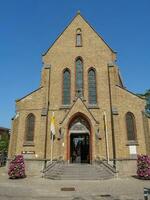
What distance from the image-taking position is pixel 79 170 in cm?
1805

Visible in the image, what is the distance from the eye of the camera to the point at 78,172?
1766 cm

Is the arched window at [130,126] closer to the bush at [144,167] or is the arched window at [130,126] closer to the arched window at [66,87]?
the bush at [144,167]

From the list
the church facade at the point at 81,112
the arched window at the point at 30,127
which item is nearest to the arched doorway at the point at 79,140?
the church facade at the point at 81,112

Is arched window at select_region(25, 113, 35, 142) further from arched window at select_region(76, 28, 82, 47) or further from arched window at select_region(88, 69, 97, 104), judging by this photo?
arched window at select_region(76, 28, 82, 47)

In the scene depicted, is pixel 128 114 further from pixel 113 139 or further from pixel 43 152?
pixel 43 152

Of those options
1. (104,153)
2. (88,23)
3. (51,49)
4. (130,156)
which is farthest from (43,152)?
(88,23)

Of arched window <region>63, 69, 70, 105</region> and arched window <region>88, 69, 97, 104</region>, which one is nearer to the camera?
arched window <region>88, 69, 97, 104</region>

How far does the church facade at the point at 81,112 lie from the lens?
21.2m

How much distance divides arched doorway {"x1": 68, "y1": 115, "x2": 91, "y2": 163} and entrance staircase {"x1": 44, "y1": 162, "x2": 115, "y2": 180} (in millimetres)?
2773

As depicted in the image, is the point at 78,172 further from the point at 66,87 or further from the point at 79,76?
the point at 79,76

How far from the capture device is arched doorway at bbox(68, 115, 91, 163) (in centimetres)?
2220

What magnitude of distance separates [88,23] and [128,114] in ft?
41.0

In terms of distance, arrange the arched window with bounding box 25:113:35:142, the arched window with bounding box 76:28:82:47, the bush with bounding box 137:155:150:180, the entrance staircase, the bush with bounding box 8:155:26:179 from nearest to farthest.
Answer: the entrance staircase → the bush with bounding box 137:155:150:180 → the bush with bounding box 8:155:26:179 → the arched window with bounding box 25:113:35:142 → the arched window with bounding box 76:28:82:47

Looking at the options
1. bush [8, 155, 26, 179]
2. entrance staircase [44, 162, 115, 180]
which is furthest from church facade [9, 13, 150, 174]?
bush [8, 155, 26, 179]
